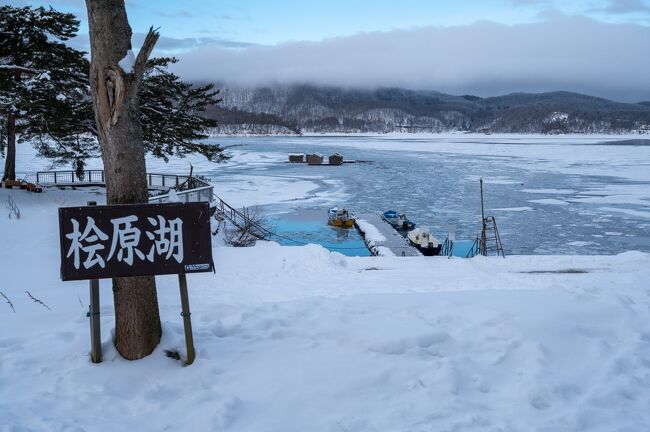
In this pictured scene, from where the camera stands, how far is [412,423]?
357 centimetres

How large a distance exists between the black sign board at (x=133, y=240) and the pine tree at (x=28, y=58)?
1494 cm

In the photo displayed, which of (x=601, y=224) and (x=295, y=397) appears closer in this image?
(x=295, y=397)

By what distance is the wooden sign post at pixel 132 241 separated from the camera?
4023 millimetres

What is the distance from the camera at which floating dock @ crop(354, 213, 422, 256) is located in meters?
22.9

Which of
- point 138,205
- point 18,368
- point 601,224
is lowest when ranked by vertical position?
point 601,224

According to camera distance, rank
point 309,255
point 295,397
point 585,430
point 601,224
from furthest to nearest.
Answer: point 601,224, point 309,255, point 295,397, point 585,430

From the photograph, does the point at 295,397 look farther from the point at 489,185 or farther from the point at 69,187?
the point at 489,185

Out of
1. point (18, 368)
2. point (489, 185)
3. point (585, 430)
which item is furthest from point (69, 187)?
point (489, 185)

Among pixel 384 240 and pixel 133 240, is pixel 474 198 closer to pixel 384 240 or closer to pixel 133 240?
pixel 384 240

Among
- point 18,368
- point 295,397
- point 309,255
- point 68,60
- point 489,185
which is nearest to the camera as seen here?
point 295,397

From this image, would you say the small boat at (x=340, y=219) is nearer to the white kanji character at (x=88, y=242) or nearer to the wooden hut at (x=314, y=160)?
the white kanji character at (x=88, y=242)

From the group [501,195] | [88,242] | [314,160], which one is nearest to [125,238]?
[88,242]

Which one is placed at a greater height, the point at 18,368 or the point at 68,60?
the point at 68,60

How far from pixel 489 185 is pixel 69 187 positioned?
3224 cm
